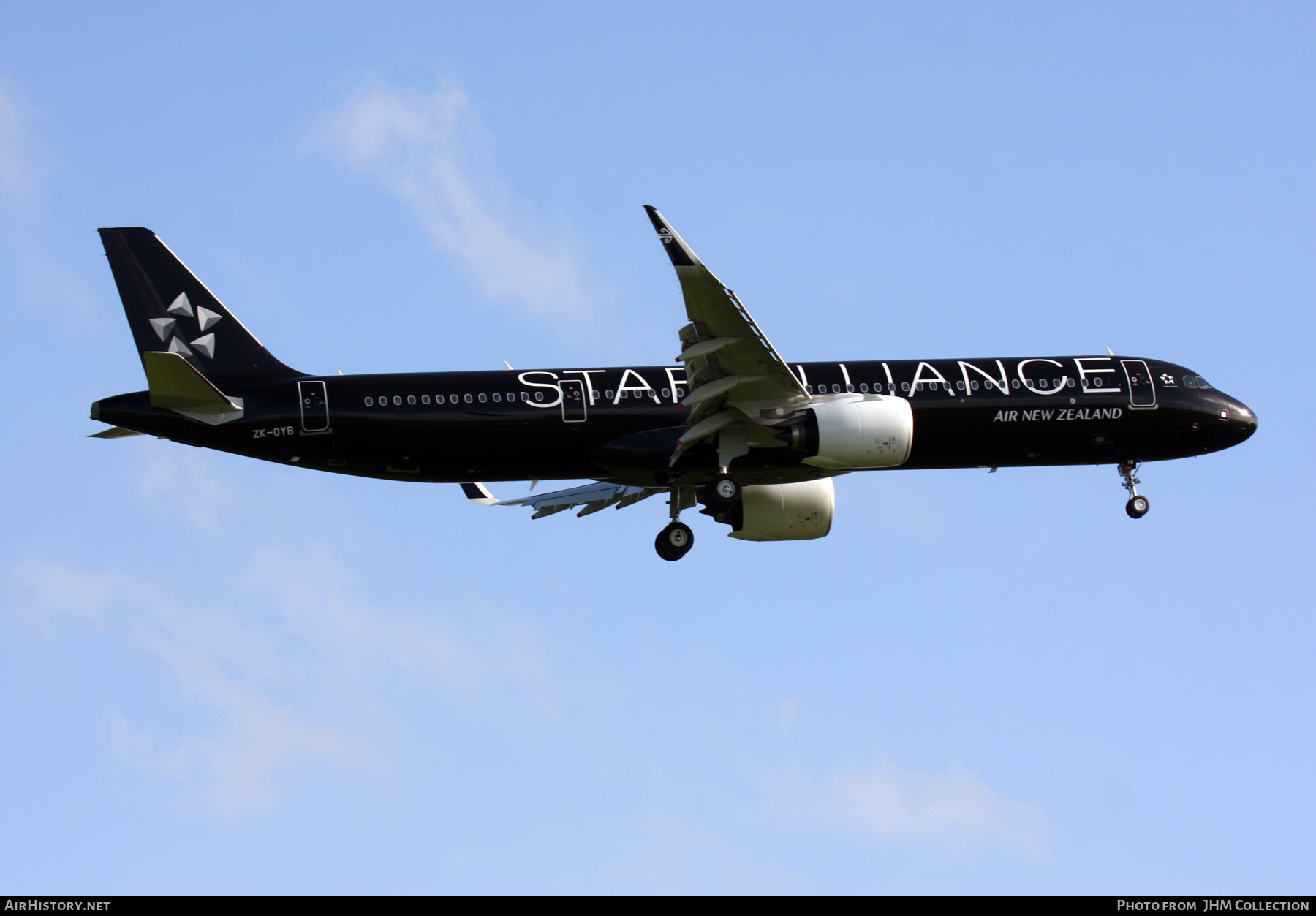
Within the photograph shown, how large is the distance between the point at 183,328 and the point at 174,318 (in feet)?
1.20

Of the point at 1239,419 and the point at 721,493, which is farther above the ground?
the point at 1239,419

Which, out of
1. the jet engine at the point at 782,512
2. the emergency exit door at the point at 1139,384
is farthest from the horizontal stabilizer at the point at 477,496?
the emergency exit door at the point at 1139,384

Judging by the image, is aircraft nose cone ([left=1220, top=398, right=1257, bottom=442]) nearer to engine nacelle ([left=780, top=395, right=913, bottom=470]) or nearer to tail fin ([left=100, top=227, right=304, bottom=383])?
engine nacelle ([left=780, top=395, right=913, bottom=470])

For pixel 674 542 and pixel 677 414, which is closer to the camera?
pixel 677 414

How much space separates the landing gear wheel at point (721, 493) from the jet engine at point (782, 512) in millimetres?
3076

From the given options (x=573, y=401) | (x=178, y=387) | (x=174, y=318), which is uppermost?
(x=174, y=318)

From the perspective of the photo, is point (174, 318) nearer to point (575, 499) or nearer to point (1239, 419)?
point (575, 499)

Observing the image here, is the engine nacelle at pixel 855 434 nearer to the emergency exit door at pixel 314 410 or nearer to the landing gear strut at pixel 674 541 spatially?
the landing gear strut at pixel 674 541

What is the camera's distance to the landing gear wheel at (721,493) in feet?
123

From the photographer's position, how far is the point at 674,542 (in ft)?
129

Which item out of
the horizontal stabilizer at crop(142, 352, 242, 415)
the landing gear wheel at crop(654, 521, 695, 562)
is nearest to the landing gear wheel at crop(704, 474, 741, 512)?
the landing gear wheel at crop(654, 521, 695, 562)

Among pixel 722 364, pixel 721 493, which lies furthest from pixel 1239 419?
pixel 722 364
